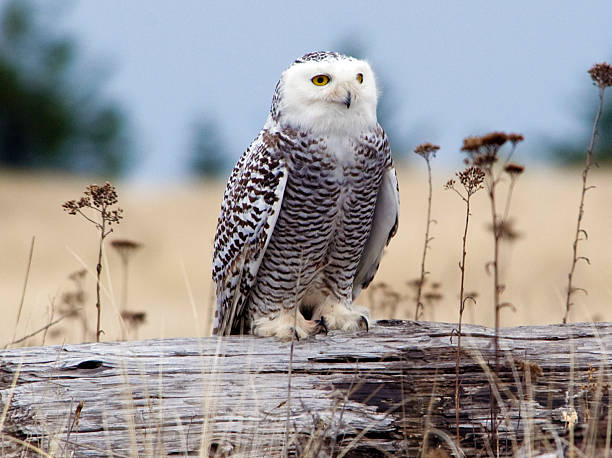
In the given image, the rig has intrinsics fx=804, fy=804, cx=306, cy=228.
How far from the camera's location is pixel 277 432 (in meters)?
3.73

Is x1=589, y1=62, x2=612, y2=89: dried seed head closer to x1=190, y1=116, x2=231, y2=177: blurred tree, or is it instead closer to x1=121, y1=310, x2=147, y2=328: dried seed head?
x1=121, y1=310, x2=147, y2=328: dried seed head

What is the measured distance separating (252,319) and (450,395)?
5.01 feet

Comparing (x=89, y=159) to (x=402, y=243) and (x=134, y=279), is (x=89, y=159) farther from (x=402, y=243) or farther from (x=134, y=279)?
(x=402, y=243)

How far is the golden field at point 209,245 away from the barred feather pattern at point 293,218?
16.3 feet

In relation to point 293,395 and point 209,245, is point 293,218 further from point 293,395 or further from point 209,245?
point 209,245

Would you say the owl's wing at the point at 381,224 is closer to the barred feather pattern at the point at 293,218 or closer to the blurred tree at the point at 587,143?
the barred feather pattern at the point at 293,218

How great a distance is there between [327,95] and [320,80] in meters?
0.12

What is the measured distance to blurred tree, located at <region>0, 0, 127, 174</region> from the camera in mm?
41656

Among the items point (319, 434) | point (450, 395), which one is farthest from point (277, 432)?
point (450, 395)

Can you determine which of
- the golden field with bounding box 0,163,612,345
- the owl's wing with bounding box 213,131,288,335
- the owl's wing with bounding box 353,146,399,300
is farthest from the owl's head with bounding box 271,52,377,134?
the golden field with bounding box 0,163,612,345

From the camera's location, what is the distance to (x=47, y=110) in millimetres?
42188

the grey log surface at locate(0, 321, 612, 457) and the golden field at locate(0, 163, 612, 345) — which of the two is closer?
the grey log surface at locate(0, 321, 612, 457)

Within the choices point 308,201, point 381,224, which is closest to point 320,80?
point 308,201

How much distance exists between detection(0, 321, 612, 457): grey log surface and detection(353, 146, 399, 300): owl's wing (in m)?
0.93
